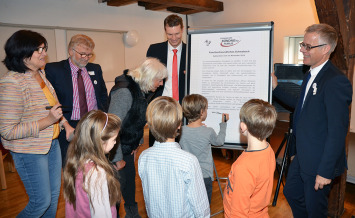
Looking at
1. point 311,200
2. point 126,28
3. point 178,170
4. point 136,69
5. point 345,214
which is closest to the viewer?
point 178,170

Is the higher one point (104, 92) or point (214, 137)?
point (104, 92)

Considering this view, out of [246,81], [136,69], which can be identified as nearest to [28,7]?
[136,69]

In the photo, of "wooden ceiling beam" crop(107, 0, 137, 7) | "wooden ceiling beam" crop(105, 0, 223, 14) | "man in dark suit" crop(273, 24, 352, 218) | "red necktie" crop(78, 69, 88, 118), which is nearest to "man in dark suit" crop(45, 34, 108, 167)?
"red necktie" crop(78, 69, 88, 118)

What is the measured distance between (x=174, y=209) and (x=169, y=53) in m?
1.76

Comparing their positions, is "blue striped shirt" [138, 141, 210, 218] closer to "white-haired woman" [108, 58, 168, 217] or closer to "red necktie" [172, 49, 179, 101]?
"white-haired woman" [108, 58, 168, 217]

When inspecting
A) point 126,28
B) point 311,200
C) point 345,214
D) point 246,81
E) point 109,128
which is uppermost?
point 126,28

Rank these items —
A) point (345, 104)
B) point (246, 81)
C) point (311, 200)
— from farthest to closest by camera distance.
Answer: point (246, 81) < point (311, 200) < point (345, 104)

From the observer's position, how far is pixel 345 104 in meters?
1.74

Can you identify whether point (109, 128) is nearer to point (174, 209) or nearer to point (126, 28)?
point (174, 209)

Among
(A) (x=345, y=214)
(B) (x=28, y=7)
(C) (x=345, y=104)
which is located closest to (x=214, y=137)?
(C) (x=345, y=104)

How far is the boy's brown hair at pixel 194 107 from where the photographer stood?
88.8 inches

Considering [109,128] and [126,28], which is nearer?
[109,128]

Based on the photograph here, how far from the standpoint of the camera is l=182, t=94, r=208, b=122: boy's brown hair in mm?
2256

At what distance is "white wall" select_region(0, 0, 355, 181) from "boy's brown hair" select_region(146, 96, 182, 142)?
3.41 m
